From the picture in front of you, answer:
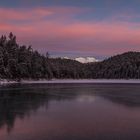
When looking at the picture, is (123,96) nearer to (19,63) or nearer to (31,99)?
(31,99)

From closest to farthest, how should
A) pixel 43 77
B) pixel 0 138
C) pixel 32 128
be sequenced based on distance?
1. pixel 0 138
2. pixel 32 128
3. pixel 43 77

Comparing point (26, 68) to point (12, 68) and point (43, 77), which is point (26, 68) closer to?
point (12, 68)

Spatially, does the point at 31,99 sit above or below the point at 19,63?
below

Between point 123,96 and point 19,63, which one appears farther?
point 19,63

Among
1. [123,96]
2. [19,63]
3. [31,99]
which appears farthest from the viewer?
[19,63]

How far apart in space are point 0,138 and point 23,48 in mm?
106053

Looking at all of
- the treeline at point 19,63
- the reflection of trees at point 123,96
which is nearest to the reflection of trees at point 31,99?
the reflection of trees at point 123,96

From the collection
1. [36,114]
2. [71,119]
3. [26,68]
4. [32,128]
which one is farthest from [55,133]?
[26,68]

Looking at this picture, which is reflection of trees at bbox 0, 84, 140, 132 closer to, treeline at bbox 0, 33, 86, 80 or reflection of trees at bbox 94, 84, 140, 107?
reflection of trees at bbox 94, 84, 140, 107

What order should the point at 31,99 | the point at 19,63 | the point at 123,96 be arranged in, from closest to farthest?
the point at 31,99, the point at 123,96, the point at 19,63

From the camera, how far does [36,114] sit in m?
A: 22.2

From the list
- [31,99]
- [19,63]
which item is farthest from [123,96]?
[19,63]

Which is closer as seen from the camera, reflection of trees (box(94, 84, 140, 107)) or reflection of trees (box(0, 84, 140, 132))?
reflection of trees (box(0, 84, 140, 132))

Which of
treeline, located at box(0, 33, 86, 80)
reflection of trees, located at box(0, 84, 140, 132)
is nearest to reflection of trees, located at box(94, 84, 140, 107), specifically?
reflection of trees, located at box(0, 84, 140, 132)
